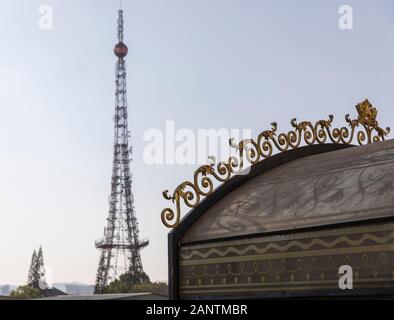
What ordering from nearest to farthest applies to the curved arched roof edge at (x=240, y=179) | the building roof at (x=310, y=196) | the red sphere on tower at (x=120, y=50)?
the building roof at (x=310, y=196) < the curved arched roof edge at (x=240, y=179) < the red sphere on tower at (x=120, y=50)

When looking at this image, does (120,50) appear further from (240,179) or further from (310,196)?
(310,196)

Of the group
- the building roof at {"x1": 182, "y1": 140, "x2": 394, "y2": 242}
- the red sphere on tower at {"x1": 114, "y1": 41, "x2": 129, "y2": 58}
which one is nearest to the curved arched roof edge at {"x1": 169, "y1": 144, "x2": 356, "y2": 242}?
the building roof at {"x1": 182, "y1": 140, "x2": 394, "y2": 242}

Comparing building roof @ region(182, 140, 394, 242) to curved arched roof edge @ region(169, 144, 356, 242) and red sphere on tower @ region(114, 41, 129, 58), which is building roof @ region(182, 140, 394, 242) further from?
red sphere on tower @ region(114, 41, 129, 58)

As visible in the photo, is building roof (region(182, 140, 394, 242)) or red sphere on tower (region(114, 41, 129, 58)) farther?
red sphere on tower (region(114, 41, 129, 58))

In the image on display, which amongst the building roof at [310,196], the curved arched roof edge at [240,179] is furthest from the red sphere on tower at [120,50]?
the building roof at [310,196]

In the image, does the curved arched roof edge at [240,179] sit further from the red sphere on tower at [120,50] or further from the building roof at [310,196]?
the red sphere on tower at [120,50]

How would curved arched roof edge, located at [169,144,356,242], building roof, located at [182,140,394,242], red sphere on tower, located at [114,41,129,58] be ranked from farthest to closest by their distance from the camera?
red sphere on tower, located at [114,41,129,58], curved arched roof edge, located at [169,144,356,242], building roof, located at [182,140,394,242]

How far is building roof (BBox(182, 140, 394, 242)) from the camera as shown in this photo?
4602 millimetres

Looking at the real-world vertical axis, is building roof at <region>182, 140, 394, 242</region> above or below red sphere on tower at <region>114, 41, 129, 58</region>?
below

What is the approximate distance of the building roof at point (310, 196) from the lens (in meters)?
4.60

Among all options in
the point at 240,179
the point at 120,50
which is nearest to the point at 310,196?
the point at 240,179

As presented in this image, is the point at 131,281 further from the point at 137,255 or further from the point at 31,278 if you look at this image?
the point at 31,278

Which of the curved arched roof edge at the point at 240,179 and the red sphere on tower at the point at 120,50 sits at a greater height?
the red sphere on tower at the point at 120,50

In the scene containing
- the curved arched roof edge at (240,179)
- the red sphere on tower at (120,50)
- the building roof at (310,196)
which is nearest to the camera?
the building roof at (310,196)
